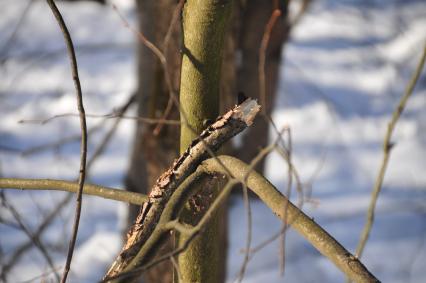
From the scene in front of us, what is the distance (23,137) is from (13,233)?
1.24 metres

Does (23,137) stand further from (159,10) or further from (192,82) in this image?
(192,82)

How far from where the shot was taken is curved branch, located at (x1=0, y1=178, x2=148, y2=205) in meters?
1.10

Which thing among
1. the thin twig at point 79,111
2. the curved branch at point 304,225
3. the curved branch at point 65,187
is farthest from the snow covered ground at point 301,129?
the curved branch at point 304,225

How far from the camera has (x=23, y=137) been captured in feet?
14.6

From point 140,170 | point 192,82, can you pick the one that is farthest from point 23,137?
point 192,82

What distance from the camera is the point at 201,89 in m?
1.11

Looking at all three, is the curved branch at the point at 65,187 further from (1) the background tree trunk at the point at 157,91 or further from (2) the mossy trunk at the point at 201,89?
(1) the background tree trunk at the point at 157,91

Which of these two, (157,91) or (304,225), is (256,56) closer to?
(157,91)

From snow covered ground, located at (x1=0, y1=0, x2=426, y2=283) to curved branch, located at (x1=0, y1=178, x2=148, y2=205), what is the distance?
106 centimetres

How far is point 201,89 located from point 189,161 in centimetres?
14

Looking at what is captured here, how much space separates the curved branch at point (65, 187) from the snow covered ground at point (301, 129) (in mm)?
1063

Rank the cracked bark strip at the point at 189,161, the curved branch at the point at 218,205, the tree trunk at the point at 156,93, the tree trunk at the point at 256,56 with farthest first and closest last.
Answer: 1. the tree trunk at the point at 256,56
2. the tree trunk at the point at 156,93
3. the cracked bark strip at the point at 189,161
4. the curved branch at the point at 218,205

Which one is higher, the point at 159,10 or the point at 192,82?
the point at 159,10

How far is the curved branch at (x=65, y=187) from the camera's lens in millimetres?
1103
